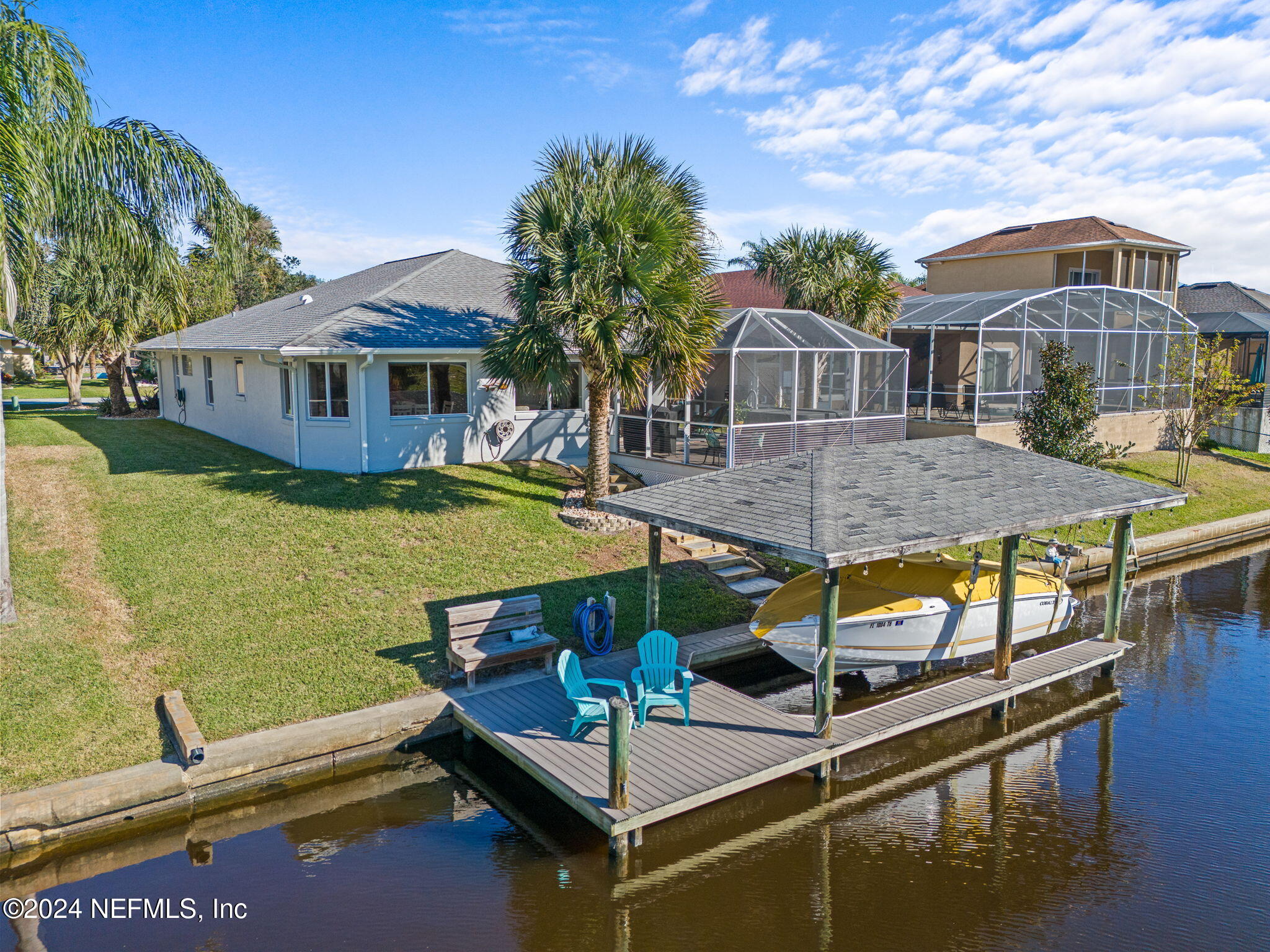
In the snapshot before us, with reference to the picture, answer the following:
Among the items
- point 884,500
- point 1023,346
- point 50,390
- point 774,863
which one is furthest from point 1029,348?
point 50,390

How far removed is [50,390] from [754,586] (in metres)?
47.6

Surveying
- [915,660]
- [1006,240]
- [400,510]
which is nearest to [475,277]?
[400,510]

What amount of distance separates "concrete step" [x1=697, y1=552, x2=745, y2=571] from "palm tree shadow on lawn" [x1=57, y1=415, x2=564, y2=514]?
3.52 meters

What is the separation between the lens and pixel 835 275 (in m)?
21.9

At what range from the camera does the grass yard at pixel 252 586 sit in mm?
9492

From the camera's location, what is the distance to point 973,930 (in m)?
7.06

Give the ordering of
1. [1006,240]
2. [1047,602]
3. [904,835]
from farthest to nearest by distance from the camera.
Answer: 1. [1006,240]
2. [1047,602]
3. [904,835]

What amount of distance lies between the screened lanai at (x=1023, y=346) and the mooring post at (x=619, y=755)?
18007 millimetres

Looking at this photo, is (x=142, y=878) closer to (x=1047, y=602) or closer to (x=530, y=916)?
(x=530, y=916)

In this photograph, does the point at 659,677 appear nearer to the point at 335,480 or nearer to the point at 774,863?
the point at 774,863

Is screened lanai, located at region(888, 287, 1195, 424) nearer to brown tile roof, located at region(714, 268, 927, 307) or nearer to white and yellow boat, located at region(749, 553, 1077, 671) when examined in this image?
brown tile roof, located at region(714, 268, 927, 307)

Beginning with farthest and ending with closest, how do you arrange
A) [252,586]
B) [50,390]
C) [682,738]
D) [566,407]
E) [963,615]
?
[50,390]
[566,407]
[252,586]
[963,615]
[682,738]

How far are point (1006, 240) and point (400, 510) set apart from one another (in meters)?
29.6

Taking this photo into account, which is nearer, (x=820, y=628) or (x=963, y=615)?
(x=820, y=628)
